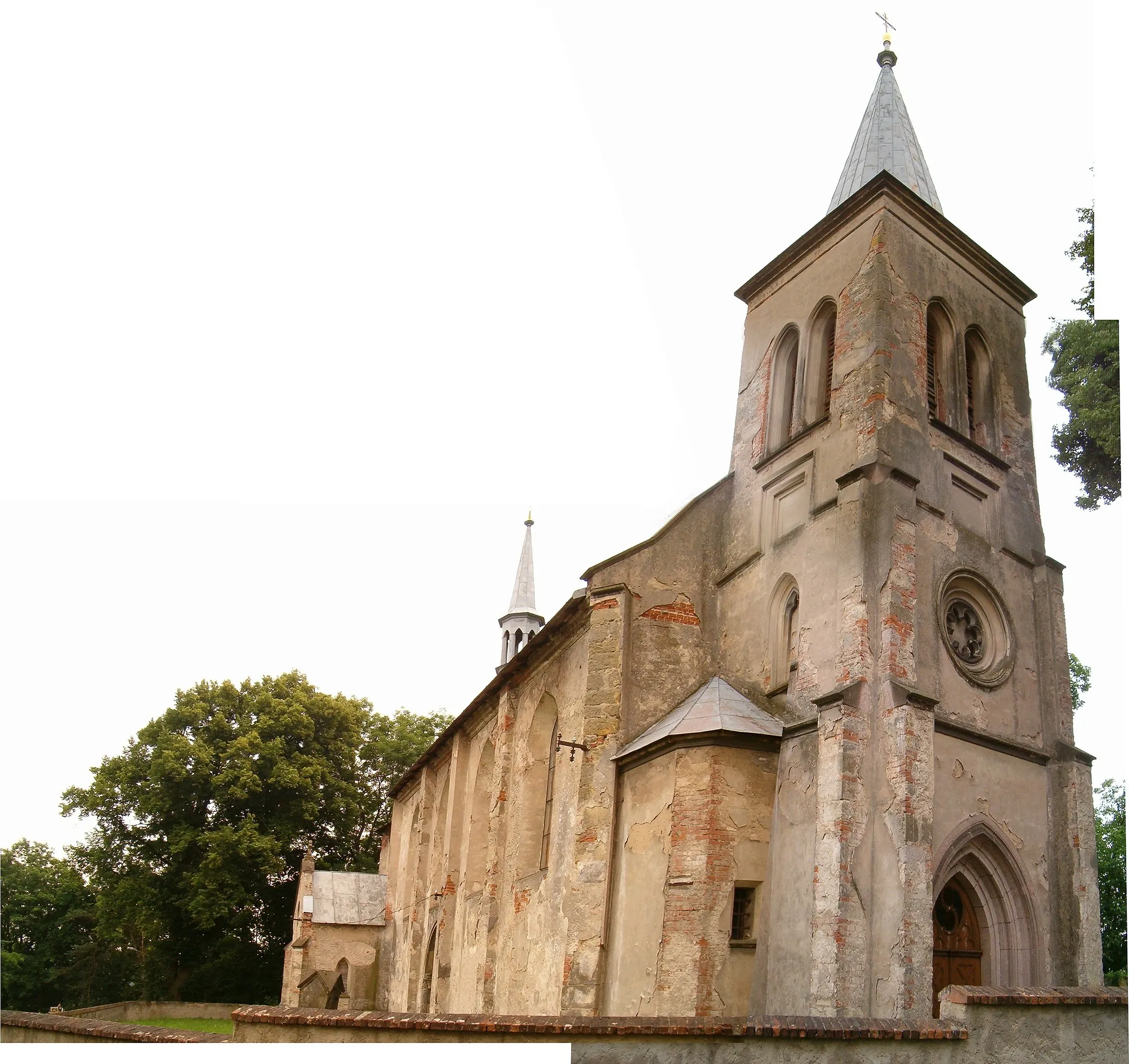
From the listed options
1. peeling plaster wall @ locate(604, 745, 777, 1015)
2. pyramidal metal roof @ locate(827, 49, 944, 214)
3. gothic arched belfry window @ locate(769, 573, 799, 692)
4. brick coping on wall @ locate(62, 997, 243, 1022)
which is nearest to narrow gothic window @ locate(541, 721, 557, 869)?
peeling plaster wall @ locate(604, 745, 777, 1015)

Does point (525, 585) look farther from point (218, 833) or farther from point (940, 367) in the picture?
point (940, 367)

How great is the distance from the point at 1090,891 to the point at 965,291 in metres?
9.59

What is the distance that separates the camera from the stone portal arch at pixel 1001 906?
13.5 meters

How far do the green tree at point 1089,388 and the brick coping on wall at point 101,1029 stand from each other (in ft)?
39.8

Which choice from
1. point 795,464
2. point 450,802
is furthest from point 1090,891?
point 450,802

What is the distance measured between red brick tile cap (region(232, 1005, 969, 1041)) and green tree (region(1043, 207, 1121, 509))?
8234 mm

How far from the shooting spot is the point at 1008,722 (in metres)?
14.6

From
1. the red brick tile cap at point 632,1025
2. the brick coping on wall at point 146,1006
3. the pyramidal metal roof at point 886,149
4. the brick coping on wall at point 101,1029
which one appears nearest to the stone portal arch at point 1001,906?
the red brick tile cap at point 632,1025

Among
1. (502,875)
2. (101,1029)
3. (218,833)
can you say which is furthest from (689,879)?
(218,833)

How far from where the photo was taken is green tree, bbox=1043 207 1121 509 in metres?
13.0

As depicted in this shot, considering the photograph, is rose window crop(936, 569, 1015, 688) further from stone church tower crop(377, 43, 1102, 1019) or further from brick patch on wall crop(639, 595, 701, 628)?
brick patch on wall crop(639, 595, 701, 628)

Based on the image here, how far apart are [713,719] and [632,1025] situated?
6.75 meters

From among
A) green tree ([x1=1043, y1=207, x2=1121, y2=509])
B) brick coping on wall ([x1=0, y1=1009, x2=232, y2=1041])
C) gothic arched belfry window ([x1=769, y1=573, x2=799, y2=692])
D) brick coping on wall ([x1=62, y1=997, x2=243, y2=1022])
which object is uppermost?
green tree ([x1=1043, y1=207, x2=1121, y2=509])

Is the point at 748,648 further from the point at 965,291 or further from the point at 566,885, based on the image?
the point at 965,291
